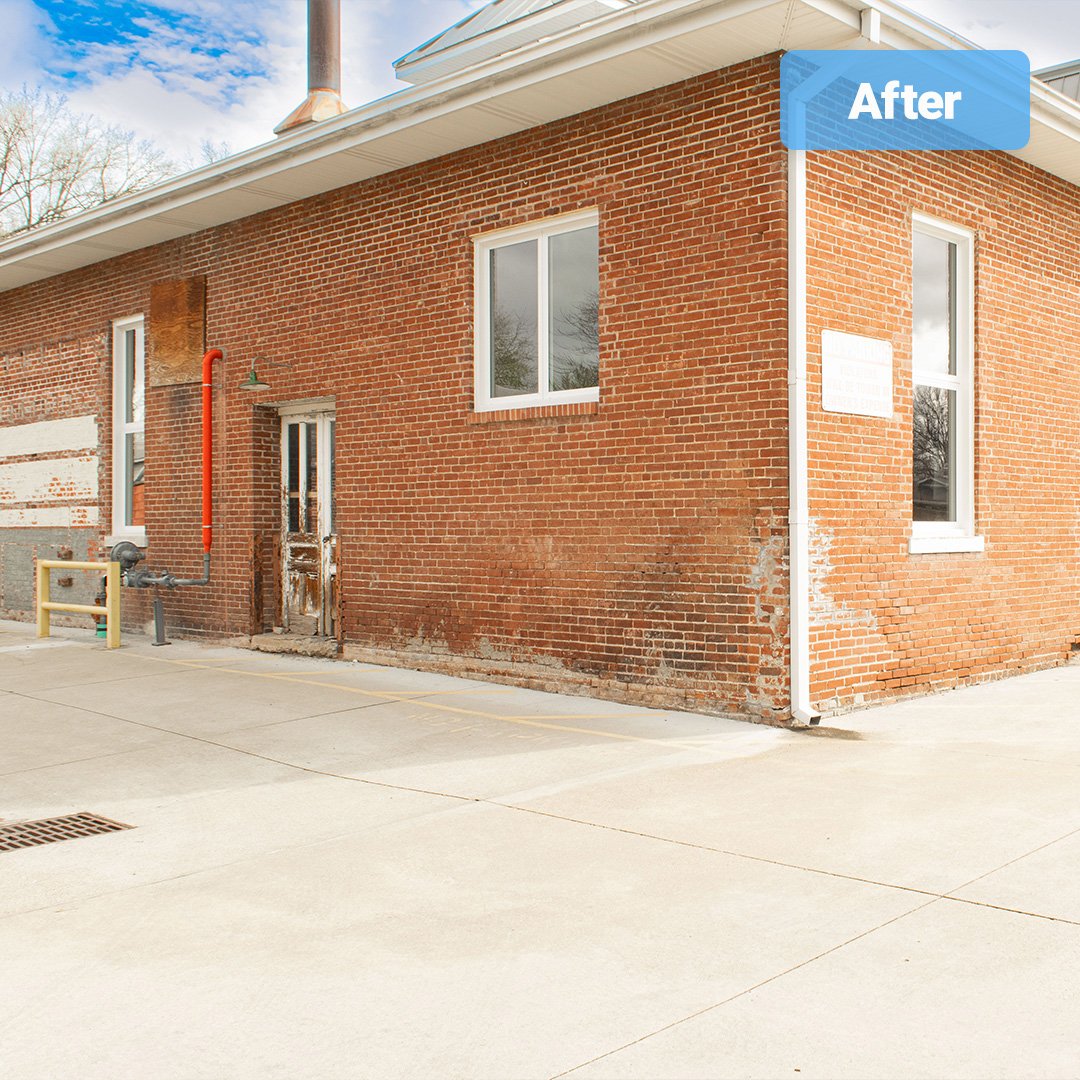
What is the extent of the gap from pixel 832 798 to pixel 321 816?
8.04 feet

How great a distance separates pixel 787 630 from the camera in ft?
25.4

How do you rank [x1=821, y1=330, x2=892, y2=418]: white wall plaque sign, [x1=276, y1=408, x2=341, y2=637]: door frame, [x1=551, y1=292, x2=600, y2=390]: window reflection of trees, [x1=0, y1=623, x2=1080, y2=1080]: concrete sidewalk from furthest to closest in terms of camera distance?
[x1=276, y1=408, x2=341, y2=637]: door frame → [x1=551, y1=292, x2=600, y2=390]: window reflection of trees → [x1=821, y1=330, x2=892, y2=418]: white wall plaque sign → [x1=0, y1=623, x2=1080, y2=1080]: concrete sidewalk

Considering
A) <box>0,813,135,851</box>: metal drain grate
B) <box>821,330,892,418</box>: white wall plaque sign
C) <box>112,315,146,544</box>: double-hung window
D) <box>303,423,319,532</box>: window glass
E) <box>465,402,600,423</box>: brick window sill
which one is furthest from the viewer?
<box>112,315,146,544</box>: double-hung window

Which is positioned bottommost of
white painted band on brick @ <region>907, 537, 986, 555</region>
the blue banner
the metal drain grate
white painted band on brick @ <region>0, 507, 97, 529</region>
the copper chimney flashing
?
the metal drain grate

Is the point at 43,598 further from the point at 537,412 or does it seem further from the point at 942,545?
the point at 942,545

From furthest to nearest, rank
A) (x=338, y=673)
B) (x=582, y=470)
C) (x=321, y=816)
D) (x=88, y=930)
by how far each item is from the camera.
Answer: (x=338, y=673) < (x=582, y=470) < (x=321, y=816) < (x=88, y=930)

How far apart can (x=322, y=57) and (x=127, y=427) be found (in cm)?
674

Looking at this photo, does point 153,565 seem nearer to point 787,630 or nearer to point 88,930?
point 787,630

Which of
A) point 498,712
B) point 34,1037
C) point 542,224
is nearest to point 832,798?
point 498,712

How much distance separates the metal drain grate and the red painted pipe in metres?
6.89

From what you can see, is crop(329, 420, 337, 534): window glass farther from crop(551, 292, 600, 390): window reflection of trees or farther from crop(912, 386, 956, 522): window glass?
crop(912, 386, 956, 522): window glass

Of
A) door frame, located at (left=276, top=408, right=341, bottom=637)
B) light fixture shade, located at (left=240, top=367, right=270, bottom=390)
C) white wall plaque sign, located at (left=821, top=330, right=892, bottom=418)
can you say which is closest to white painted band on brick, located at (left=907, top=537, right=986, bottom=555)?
white wall plaque sign, located at (left=821, top=330, right=892, bottom=418)

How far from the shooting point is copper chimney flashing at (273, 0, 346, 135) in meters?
17.0

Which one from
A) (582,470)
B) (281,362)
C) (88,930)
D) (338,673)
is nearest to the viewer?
(88,930)
